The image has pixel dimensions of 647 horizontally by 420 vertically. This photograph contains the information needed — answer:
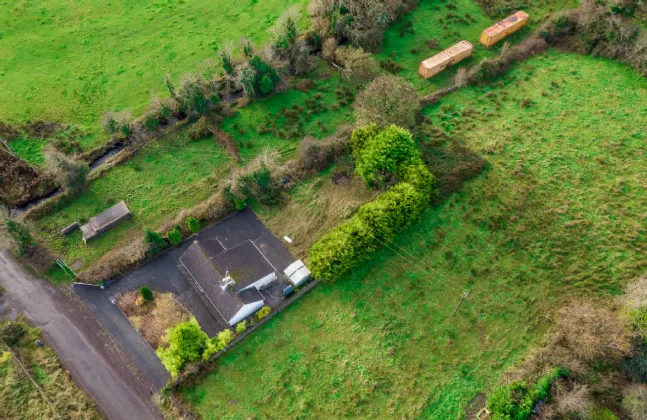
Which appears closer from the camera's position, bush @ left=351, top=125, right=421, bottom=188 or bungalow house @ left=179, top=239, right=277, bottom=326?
bungalow house @ left=179, top=239, right=277, bottom=326

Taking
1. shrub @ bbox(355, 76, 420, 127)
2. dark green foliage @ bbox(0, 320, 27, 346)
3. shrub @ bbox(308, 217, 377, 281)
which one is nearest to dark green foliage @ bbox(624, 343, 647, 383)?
shrub @ bbox(308, 217, 377, 281)

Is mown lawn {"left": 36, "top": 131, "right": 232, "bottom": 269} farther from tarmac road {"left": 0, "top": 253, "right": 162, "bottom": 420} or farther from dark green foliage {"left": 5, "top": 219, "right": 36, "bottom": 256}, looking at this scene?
tarmac road {"left": 0, "top": 253, "right": 162, "bottom": 420}

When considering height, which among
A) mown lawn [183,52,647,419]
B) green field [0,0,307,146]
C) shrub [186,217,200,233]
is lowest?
mown lawn [183,52,647,419]

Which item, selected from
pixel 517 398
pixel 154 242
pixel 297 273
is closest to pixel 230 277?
pixel 297 273

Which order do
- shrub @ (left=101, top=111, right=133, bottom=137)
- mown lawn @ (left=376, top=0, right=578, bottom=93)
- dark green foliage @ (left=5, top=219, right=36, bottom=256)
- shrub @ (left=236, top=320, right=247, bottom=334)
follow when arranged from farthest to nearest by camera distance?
1. mown lawn @ (left=376, top=0, right=578, bottom=93)
2. shrub @ (left=101, top=111, right=133, bottom=137)
3. dark green foliage @ (left=5, top=219, right=36, bottom=256)
4. shrub @ (left=236, top=320, right=247, bottom=334)

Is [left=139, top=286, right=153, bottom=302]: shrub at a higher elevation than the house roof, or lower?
higher

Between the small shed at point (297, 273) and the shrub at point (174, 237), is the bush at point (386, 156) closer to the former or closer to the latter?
the small shed at point (297, 273)

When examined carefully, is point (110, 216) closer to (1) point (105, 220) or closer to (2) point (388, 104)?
(1) point (105, 220)

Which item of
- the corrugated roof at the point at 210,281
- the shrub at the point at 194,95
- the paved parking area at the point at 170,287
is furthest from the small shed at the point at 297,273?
the shrub at the point at 194,95
